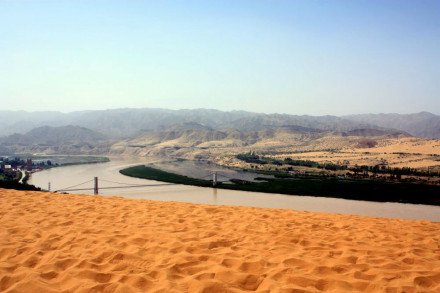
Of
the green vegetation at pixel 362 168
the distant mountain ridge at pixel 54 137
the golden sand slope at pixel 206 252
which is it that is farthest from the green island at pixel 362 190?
the distant mountain ridge at pixel 54 137

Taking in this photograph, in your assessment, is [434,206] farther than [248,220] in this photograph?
Yes

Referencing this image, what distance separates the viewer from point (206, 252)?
3.70 meters

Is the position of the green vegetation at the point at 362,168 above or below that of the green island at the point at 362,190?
above

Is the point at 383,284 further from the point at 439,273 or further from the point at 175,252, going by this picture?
the point at 175,252

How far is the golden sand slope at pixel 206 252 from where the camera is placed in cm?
283

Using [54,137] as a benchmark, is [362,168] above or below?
below

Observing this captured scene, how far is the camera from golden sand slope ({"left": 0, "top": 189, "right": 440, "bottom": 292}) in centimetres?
283

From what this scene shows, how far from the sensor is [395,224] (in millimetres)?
6074

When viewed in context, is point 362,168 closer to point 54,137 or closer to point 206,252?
point 206,252

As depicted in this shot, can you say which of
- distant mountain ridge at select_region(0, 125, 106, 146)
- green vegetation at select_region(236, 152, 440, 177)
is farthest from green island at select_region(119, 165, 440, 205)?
distant mountain ridge at select_region(0, 125, 106, 146)

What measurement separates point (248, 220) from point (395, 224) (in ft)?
10.0

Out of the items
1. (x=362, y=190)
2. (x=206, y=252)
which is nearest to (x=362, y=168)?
(x=362, y=190)

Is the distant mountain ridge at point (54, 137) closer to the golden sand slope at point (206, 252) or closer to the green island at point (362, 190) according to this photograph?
the green island at point (362, 190)

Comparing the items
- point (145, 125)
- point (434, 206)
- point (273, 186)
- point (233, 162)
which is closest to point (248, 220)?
point (434, 206)
